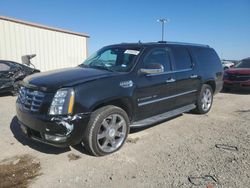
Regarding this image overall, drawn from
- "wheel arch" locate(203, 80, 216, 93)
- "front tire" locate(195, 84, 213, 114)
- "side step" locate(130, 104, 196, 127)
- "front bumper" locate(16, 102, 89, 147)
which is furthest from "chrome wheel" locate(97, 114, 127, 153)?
"wheel arch" locate(203, 80, 216, 93)

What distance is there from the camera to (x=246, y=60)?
12.3 meters

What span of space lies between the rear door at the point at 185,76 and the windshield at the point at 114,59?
46.4 inches

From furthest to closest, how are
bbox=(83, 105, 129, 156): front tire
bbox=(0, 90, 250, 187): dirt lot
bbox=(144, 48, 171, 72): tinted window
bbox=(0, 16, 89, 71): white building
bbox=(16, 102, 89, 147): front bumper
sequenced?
1. bbox=(0, 16, 89, 71): white building
2. bbox=(144, 48, 171, 72): tinted window
3. bbox=(83, 105, 129, 156): front tire
4. bbox=(16, 102, 89, 147): front bumper
5. bbox=(0, 90, 250, 187): dirt lot

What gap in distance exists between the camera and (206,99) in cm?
698

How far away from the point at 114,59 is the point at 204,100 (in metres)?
3.04

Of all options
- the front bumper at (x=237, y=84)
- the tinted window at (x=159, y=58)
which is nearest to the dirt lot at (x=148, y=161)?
the tinted window at (x=159, y=58)

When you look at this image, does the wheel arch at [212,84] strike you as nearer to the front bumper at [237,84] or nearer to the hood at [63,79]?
the hood at [63,79]

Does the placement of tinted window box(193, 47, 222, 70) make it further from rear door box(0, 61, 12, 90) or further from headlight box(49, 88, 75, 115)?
rear door box(0, 61, 12, 90)

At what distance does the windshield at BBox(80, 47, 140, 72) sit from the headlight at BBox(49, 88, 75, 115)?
1.24 m

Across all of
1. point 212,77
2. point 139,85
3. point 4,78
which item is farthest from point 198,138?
point 4,78

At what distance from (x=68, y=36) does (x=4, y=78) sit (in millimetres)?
7620

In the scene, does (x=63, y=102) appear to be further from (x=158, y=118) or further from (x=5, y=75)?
(x=5, y=75)

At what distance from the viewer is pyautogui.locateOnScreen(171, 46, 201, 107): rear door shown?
5.69 metres

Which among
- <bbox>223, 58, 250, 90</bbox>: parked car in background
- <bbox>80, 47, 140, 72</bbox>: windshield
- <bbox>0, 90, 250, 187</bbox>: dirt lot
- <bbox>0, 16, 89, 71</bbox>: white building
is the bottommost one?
<bbox>0, 90, 250, 187</bbox>: dirt lot
